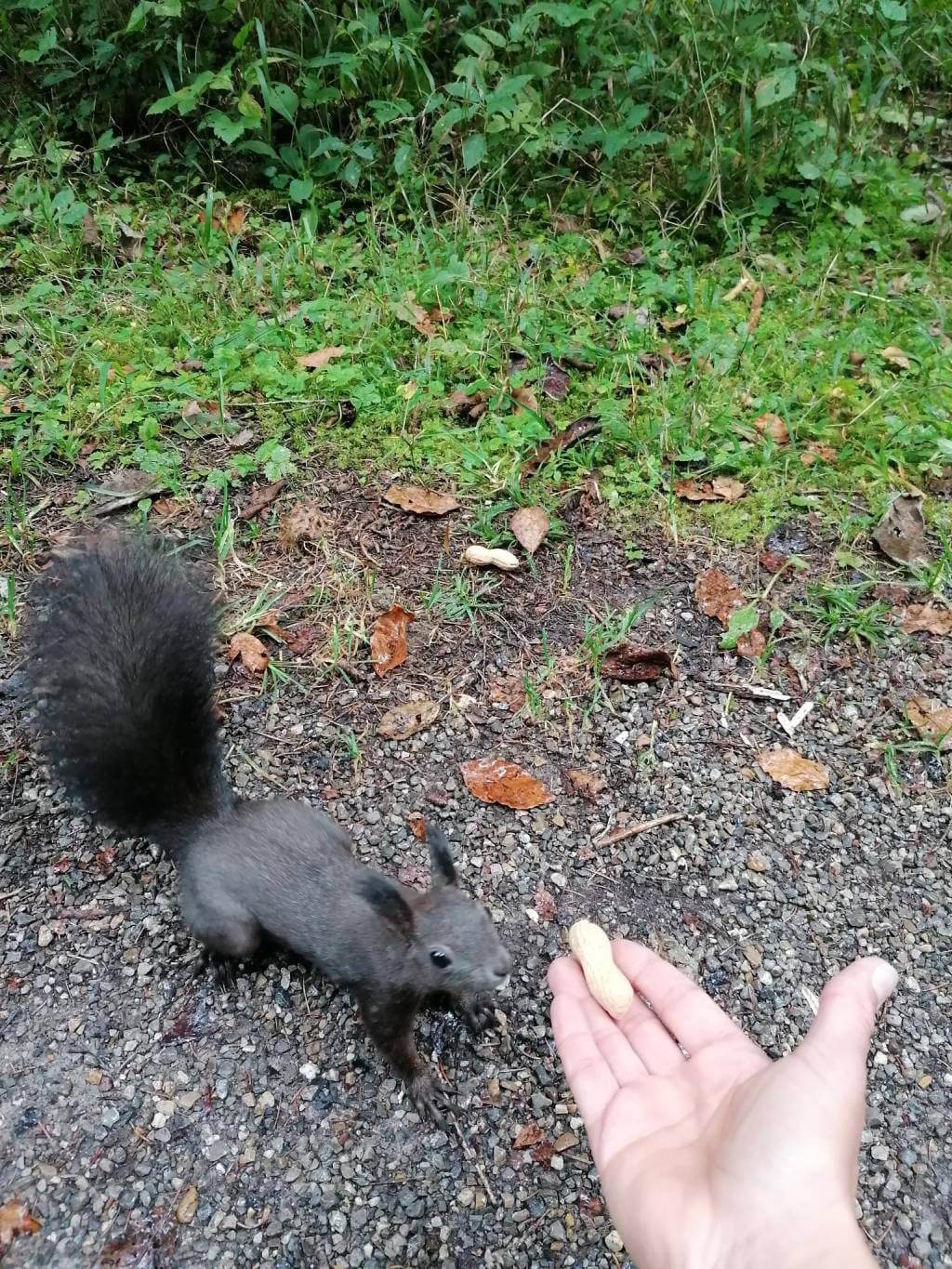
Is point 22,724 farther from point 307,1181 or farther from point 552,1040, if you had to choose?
point 552,1040

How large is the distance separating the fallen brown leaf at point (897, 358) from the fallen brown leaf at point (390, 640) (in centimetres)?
218

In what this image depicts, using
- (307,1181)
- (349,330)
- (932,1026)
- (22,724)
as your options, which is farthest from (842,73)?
(307,1181)

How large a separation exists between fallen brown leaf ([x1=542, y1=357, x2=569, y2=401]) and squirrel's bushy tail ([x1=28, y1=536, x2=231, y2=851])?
1.73 meters

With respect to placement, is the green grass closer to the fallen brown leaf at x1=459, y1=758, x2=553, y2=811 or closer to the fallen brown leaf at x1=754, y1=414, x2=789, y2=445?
the fallen brown leaf at x1=754, y1=414, x2=789, y2=445

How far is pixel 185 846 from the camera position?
7.50 feet

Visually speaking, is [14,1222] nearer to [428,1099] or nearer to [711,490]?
[428,1099]

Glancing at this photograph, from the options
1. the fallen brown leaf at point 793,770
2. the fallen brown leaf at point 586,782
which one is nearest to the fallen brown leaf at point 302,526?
the fallen brown leaf at point 586,782

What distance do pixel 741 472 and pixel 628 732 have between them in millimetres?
1124

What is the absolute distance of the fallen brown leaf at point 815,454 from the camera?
11.1ft

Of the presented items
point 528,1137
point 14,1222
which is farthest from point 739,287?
point 14,1222

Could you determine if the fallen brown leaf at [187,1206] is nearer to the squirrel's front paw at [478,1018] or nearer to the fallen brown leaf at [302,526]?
the squirrel's front paw at [478,1018]

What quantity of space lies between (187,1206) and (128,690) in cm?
107

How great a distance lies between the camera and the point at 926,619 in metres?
3.04

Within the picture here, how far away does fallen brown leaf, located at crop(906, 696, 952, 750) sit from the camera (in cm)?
277
